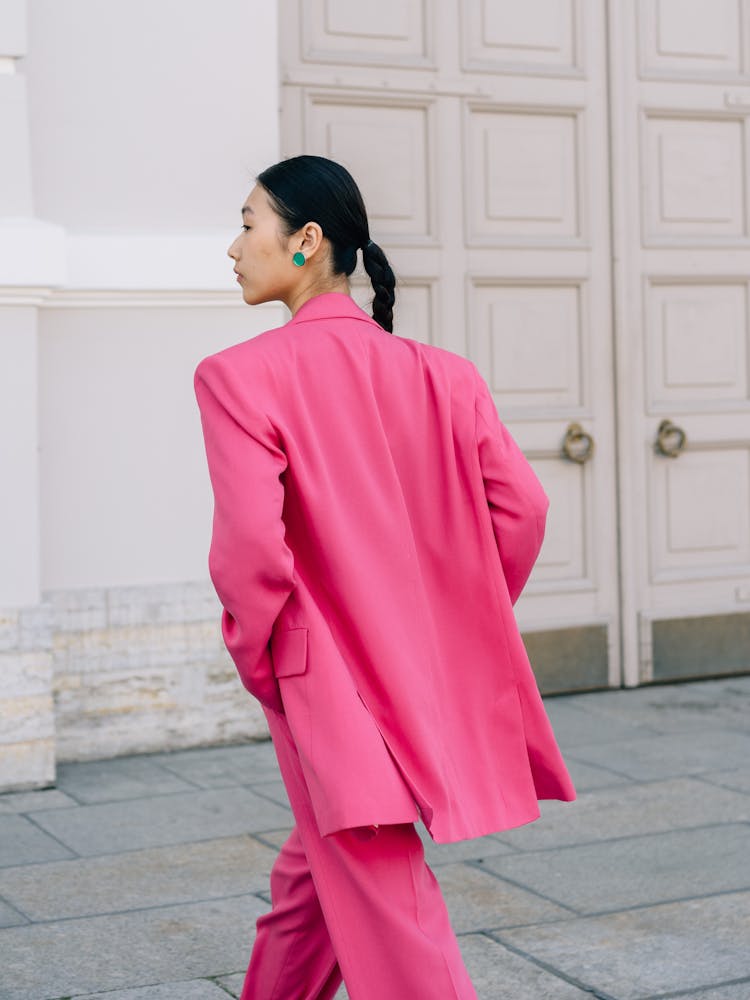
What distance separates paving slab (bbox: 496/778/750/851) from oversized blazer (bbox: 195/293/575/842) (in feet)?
6.31

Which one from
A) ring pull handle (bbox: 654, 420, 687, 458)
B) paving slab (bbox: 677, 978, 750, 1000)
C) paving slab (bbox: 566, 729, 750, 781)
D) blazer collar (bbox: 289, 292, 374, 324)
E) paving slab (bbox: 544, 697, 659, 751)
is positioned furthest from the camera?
ring pull handle (bbox: 654, 420, 687, 458)

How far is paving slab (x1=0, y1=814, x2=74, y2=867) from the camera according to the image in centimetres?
438

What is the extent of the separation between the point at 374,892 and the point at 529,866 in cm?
190

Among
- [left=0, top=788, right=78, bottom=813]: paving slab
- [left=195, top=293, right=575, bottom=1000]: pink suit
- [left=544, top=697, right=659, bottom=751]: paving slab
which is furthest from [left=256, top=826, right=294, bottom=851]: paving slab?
[left=195, top=293, right=575, bottom=1000]: pink suit

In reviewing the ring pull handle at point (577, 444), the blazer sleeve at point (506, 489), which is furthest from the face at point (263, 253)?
the ring pull handle at point (577, 444)

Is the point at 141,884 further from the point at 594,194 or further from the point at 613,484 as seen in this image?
the point at 594,194

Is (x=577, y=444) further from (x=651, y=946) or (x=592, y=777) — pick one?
(x=651, y=946)

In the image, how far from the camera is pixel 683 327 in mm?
6641

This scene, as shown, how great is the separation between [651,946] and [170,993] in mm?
1067

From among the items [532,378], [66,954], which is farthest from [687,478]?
[66,954]

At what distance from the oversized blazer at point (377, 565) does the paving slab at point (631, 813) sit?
1.92 m

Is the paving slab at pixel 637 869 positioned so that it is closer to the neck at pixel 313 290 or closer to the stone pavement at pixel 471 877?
the stone pavement at pixel 471 877

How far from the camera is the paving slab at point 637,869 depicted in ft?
13.0

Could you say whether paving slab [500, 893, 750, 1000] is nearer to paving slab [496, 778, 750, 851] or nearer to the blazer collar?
paving slab [496, 778, 750, 851]
